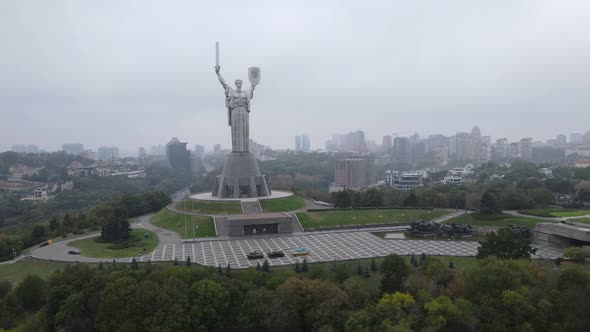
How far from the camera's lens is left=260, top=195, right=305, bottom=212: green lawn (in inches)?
1590

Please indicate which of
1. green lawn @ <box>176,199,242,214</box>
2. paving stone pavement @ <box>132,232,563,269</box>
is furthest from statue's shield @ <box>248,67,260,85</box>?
paving stone pavement @ <box>132,232,563,269</box>

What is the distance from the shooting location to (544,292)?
18.0 m

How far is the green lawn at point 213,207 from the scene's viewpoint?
39219 mm

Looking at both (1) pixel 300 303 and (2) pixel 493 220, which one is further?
(2) pixel 493 220

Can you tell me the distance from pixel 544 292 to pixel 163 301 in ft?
53.4

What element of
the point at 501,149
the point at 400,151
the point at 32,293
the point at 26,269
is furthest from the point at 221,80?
the point at 501,149

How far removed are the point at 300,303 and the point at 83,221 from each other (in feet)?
96.5

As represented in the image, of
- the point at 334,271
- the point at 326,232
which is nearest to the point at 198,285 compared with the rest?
the point at 334,271

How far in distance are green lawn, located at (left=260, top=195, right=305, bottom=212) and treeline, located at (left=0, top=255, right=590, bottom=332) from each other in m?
20.7

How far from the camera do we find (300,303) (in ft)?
55.8

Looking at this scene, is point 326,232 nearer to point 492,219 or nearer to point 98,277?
point 492,219

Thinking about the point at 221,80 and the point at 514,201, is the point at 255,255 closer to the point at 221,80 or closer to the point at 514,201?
the point at 221,80

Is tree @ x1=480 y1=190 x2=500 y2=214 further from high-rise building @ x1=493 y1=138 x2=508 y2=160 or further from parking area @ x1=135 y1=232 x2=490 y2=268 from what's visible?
high-rise building @ x1=493 y1=138 x2=508 y2=160

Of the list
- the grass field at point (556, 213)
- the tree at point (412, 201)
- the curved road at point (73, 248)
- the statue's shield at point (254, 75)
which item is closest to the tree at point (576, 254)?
the grass field at point (556, 213)
